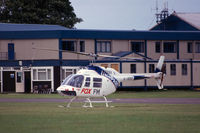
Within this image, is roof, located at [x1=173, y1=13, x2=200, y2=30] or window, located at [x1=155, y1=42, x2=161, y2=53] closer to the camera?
window, located at [x1=155, y1=42, x2=161, y2=53]

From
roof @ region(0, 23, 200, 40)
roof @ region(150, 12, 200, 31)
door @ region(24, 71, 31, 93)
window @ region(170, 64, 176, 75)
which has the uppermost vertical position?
roof @ region(150, 12, 200, 31)

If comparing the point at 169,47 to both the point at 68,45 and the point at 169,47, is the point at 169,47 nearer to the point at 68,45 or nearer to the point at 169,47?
the point at 169,47

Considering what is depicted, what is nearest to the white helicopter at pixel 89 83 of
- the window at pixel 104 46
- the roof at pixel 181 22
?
the window at pixel 104 46

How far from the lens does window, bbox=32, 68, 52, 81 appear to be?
5338cm

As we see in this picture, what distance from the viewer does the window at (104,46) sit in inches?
2286

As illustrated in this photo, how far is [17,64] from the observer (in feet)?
176

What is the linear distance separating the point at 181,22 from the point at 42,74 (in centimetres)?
3350

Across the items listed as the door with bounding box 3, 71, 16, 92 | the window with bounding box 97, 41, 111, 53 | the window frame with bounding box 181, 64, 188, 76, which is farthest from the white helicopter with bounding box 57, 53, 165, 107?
the window with bounding box 97, 41, 111, 53

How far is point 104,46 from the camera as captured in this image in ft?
192

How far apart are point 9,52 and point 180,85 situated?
18841 millimetres

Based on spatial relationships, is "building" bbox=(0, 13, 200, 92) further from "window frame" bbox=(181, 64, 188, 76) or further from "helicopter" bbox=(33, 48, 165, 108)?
"helicopter" bbox=(33, 48, 165, 108)

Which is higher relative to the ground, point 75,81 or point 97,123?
point 75,81

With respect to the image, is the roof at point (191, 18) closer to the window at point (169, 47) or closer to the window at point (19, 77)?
the window at point (169, 47)

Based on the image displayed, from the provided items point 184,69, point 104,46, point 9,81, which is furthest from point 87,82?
point 104,46
